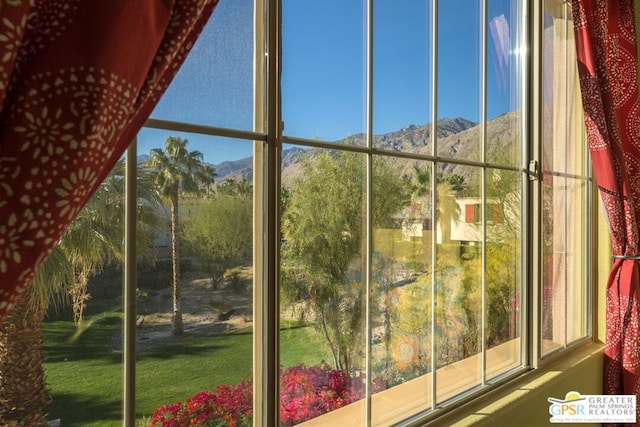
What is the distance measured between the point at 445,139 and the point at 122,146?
1.19 metres

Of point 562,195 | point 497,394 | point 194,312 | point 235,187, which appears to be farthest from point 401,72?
point 562,195

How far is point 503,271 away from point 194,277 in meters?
1.34

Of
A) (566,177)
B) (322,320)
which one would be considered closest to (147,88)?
(322,320)

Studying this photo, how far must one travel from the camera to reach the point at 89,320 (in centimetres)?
79

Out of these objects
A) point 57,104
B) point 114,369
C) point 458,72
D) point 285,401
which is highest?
point 458,72

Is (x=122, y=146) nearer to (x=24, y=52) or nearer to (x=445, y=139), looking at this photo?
(x=24, y=52)

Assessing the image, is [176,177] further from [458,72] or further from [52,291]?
[458,72]

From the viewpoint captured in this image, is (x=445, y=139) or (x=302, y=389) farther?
(x=445, y=139)

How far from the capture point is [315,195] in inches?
46.4

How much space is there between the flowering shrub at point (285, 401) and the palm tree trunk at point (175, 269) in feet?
0.50

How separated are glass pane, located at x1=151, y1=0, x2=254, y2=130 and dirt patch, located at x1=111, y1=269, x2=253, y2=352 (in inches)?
12.6

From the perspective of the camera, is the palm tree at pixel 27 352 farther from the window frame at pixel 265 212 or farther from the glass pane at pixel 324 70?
the glass pane at pixel 324 70

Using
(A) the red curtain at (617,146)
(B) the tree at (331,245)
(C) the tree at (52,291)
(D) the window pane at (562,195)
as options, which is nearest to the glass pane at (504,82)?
(D) the window pane at (562,195)

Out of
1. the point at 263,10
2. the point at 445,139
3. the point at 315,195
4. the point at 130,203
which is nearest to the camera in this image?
the point at 130,203
